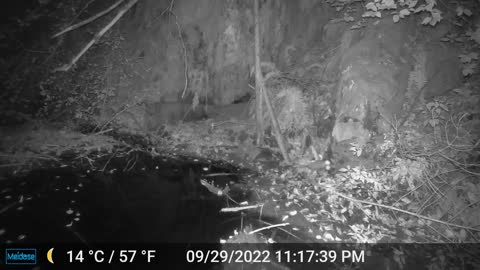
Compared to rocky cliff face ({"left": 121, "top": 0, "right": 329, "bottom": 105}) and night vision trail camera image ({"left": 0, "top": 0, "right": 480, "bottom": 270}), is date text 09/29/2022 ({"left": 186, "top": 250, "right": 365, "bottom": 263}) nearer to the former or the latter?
night vision trail camera image ({"left": 0, "top": 0, "right": 480, "bottom": 270})

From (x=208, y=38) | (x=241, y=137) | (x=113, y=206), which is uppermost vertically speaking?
(x=208, y=38)

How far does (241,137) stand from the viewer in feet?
28.6

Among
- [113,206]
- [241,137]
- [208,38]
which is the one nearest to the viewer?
[113,206]

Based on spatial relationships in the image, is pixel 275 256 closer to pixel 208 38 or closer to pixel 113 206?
pixel 113 206

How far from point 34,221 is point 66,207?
54 centimetres

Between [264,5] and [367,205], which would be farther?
[264,5]

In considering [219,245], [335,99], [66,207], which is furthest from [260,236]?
[335,99]

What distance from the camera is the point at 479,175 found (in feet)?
15.4

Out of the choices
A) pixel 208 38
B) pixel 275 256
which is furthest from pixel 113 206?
pixel 208 38

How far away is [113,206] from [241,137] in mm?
4727

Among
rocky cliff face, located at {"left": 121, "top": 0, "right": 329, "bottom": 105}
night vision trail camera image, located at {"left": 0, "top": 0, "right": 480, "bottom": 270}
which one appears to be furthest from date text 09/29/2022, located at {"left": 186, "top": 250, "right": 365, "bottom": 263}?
rocky cliff face, located at {"left": 121, "top": 0, "right": 329, "bottom": 105}

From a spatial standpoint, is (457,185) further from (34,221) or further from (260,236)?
(34,221)

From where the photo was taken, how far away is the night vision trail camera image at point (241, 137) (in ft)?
14.3

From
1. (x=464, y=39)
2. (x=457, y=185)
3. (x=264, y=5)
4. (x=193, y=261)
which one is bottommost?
(x=193, y=261)
